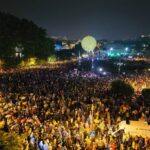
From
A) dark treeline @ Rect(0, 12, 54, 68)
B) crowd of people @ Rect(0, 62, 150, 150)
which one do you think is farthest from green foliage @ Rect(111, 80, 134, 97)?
dark treeline @ Rect(0, 12, 54, 68)

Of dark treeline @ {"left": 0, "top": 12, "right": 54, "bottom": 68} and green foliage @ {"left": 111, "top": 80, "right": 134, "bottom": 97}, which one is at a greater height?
dark treeline @ {"left": 0, "top": 12, "right": 54, "bottom": 68}

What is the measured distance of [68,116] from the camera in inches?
782

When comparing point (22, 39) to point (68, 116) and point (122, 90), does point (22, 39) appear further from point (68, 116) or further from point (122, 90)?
point (68, 116)

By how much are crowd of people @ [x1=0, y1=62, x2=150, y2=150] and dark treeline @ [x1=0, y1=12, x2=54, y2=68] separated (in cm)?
2942

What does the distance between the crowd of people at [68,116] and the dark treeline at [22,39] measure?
96.5 feet

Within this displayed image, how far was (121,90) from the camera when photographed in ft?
92.7

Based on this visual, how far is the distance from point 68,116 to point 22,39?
156 ft

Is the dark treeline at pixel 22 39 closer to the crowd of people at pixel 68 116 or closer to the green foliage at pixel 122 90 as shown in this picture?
the crowd of people at pixel 68 116

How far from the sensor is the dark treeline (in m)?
58.5

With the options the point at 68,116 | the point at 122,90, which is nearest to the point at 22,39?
the point at 122,90

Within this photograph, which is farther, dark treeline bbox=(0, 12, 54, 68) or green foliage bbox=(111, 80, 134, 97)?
dark treeline bbox=(0, 12, 54, 68)

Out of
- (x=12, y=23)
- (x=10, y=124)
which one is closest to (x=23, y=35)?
(x=12, y=23)

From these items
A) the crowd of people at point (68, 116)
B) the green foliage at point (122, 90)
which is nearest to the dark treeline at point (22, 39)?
the crowd of people at point (68, 116)

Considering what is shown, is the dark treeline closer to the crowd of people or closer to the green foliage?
the crowd of people
